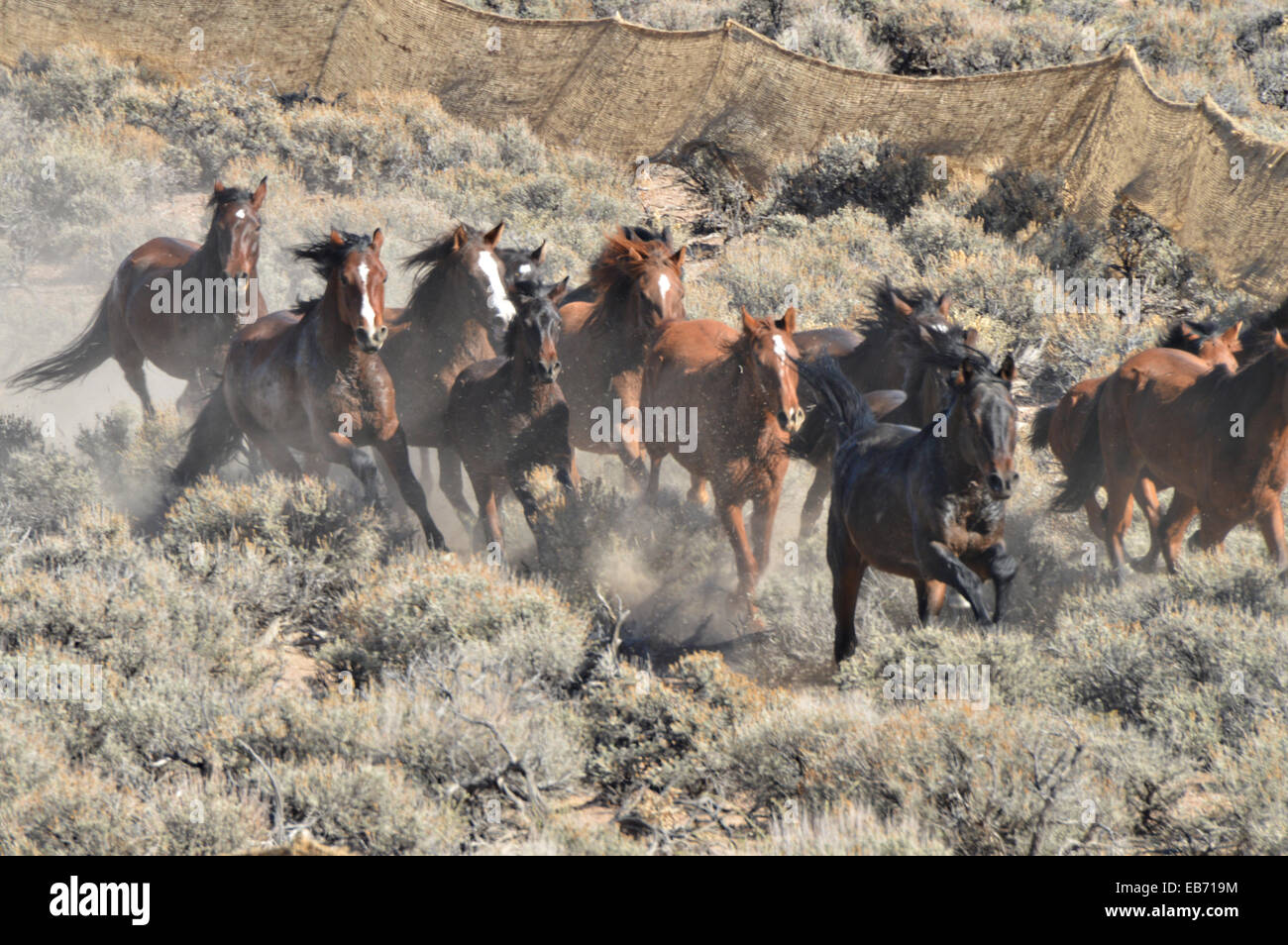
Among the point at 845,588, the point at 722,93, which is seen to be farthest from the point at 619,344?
the point at 722,93

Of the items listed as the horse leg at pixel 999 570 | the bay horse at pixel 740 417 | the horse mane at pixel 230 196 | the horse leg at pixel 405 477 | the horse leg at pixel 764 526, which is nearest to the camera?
the horse leg at pixel 999 570

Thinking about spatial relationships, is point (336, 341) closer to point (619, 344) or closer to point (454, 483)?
point (454, 483)

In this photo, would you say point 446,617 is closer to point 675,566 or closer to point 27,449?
point 675,566

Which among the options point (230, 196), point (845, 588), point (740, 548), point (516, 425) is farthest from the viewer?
point (230, 196)

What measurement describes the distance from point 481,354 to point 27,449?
4244 millimetres

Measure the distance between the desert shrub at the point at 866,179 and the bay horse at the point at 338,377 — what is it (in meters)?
9.32

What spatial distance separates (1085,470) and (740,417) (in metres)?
2.76

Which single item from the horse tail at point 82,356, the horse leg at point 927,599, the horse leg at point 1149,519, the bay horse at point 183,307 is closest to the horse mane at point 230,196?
the bay horse at point 183,307

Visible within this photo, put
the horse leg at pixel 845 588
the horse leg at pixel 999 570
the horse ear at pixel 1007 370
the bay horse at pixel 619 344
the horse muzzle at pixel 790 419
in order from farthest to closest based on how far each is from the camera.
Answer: the bay horse at pixel 619 344 → the horse muzzle at pixel 790 419 → the horse leg at pixel 845 588 → the horse leg at pixel 999 570 → the horse ear at pixel 1007 370

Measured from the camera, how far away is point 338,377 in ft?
27.0

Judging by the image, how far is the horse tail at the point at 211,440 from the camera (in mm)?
9414

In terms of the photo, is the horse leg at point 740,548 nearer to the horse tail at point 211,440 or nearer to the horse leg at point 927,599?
the horse leg at point 927,599

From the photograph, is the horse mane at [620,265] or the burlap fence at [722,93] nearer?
the horse mane at [620,265]
